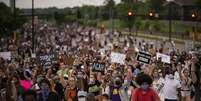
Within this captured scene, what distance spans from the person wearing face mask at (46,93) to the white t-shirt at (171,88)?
129 inches

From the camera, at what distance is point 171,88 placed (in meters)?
15.1

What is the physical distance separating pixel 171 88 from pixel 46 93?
11.4ft

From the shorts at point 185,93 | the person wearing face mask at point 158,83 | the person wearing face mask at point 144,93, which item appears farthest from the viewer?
the shorts at point 185,93

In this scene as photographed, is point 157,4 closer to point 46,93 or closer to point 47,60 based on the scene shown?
point 47,60

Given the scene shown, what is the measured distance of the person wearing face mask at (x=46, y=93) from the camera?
40.8 feet

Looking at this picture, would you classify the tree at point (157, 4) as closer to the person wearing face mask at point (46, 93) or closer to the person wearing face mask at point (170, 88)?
the person wearing face mask at point (170, 88)

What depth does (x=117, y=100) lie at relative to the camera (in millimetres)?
14312

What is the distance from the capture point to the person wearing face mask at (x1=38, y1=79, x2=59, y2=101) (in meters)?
12.4

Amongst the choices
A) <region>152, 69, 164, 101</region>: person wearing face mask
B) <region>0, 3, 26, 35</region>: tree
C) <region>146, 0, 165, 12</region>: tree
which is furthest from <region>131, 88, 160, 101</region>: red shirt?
<region>146, 0, 165, 12</region>: tree

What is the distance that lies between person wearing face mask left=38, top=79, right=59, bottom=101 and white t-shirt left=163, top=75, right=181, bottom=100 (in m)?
3.27

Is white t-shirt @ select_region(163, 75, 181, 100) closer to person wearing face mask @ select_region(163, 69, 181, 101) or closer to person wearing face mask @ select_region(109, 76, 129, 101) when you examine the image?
person wearing face mask @ select_region(163, 69, 181, 101)

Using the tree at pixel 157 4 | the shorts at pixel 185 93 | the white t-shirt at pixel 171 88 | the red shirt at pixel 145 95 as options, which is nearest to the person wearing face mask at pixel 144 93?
the red shirt at pixel 145 95

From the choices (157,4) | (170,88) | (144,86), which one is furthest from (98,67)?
(157,4)

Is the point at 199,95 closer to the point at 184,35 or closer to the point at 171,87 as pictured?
the point at 171,87
